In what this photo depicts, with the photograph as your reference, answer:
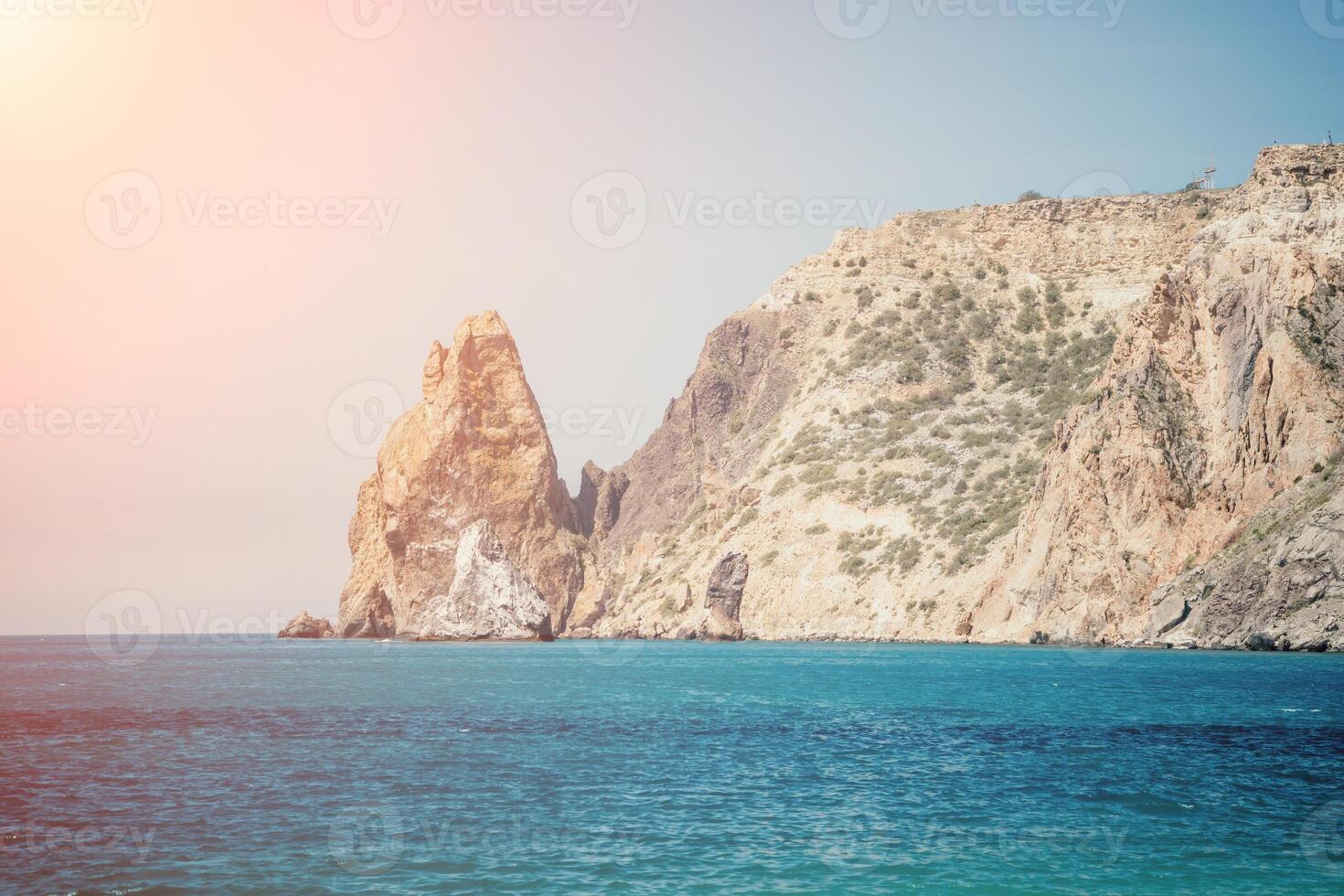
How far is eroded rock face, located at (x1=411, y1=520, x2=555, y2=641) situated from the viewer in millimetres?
105188

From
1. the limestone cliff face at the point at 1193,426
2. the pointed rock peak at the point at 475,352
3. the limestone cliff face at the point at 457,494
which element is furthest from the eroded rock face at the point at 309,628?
the limestone cliff face at the point at 1193,426

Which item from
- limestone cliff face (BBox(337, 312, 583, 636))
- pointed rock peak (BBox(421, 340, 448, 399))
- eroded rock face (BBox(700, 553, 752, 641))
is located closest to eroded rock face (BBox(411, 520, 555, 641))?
Result: eroded rock face (BBox(700, 553, 752, 641))

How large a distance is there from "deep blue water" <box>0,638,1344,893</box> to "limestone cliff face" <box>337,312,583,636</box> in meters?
82.2

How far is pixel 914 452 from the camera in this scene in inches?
4380

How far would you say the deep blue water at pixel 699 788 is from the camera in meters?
19.6

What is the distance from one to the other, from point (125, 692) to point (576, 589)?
84461mm

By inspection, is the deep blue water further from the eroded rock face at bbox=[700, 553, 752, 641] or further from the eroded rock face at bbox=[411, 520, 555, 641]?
the eroded rock face at bbox=[411, 520, 555, 641]

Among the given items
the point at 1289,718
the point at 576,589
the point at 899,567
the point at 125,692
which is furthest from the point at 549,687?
the point at 576,589

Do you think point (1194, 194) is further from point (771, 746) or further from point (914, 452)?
point (771, 746)

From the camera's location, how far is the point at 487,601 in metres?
107

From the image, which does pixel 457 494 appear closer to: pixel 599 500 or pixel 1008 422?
pixel 599 500

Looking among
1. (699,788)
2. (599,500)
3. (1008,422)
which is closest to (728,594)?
(1008,422)

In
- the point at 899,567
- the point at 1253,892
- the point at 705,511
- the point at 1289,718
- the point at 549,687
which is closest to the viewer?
the point at 1253,892

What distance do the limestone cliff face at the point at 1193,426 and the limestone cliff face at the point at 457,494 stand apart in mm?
68181
